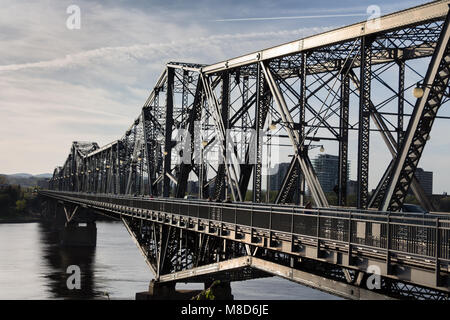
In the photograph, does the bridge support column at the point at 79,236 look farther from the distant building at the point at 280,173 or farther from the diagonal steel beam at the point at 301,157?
the diagonal steel beam at the point at 301,157

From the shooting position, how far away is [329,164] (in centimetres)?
5088

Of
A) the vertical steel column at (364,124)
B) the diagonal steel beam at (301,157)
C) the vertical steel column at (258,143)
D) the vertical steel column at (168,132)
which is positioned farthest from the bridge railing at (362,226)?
the vertical steel column at (168,132)

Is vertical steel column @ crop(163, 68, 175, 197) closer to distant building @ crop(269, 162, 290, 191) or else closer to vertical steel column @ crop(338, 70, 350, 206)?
distant building @ crop(269, 162, 290, 191)

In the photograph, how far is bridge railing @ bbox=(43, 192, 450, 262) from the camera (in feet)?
51.4

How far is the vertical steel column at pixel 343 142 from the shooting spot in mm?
27312

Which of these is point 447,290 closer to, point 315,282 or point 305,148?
point 315,282

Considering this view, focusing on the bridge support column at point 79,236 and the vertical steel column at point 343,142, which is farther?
the bridge support column at point 79,236

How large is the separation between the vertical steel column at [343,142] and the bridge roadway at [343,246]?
351 cm

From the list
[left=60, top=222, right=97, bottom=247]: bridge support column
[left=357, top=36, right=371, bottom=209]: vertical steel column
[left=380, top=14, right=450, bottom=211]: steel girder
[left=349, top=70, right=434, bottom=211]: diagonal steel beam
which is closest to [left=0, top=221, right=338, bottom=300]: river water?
[left=60, top=222, right=97, bottom=247]: bridge support column

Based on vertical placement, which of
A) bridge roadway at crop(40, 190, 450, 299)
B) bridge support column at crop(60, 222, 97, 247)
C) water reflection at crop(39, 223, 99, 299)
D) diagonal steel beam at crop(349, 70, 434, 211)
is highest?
diagonal steel beam at crop(349, 70, 434, 211)

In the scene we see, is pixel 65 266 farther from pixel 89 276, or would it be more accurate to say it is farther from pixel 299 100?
pixel 299 100

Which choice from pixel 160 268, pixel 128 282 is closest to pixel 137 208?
pixel 160 268

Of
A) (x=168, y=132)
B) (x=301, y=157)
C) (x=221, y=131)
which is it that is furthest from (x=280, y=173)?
(x=301, y=157)
